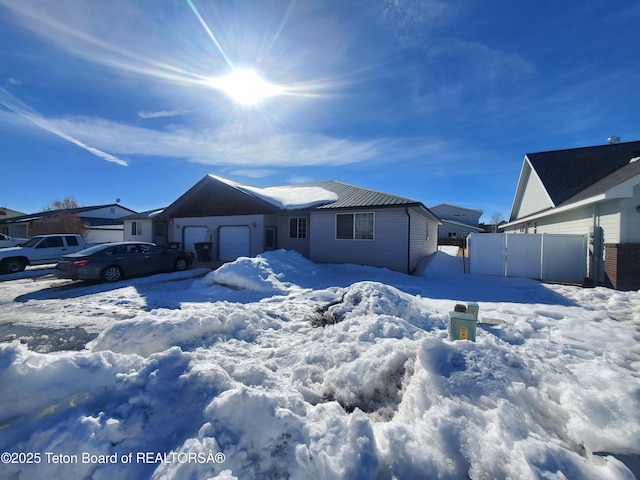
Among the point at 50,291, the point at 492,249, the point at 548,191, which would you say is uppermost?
the point at 548,191

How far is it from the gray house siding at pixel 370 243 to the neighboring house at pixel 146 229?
532 inches

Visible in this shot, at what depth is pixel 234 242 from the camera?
14742 millimetres

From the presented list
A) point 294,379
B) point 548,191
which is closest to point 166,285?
point 294,379

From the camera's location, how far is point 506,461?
189 cm

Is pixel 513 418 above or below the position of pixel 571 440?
above

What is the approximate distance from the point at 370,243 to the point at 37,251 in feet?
Answer: 49.9

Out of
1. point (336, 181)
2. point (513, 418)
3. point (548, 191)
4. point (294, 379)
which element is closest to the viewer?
point (513, 418)

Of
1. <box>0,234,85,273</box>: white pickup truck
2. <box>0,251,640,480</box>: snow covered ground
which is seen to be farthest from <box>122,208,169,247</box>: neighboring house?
<box>0,251,640,480</box>: snow covered ground

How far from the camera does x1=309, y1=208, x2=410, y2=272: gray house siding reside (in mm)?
11273

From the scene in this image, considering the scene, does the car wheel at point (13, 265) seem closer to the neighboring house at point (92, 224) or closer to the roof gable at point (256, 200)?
the roof gable at point (256, 200)

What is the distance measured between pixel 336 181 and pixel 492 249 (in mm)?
10189

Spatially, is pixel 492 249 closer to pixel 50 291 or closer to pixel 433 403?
pixel 433 403

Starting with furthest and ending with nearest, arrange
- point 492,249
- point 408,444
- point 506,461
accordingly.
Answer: point 492,249
point 408,444
point 506,461

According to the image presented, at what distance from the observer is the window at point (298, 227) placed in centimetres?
1409
